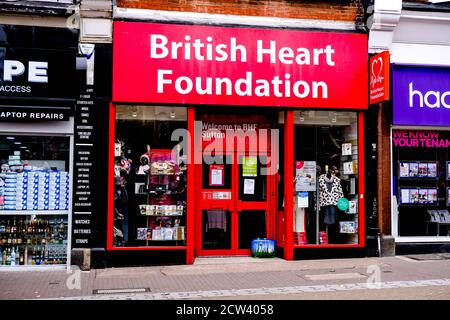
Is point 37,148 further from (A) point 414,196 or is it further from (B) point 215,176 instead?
(A) point 414,196

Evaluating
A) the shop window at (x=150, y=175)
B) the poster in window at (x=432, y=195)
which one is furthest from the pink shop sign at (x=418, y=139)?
the shop window at (x=150, y=175)

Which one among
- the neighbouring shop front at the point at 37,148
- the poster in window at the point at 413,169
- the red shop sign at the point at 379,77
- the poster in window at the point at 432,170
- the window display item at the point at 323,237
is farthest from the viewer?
the poster in window at the point at 432,170

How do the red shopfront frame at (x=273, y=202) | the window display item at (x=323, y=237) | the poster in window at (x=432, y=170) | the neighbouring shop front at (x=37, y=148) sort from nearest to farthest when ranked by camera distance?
the neighbouring shop front at (x=37, y=148) < the red shopfront frame at (x=273, y=202) < the window display item at (x=323, y=237) < the poster in window at (x=432, y=170)

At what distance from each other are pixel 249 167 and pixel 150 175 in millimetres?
2122

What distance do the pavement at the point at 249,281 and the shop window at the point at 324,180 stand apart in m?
0.69

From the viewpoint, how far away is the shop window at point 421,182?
41.5 ft

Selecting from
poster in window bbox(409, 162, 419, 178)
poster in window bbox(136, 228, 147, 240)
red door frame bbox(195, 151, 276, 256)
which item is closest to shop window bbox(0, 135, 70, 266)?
poster in window bbox(136, 228, 147, 240)

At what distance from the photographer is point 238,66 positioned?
1183 cm

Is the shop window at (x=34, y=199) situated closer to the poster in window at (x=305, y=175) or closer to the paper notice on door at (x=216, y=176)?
the paper notice on door at (x=216, y=176)

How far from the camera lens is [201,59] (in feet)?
38.3

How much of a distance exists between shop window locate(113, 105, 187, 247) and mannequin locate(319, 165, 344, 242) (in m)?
2.88

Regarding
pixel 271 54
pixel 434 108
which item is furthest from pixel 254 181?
pixel 434 108

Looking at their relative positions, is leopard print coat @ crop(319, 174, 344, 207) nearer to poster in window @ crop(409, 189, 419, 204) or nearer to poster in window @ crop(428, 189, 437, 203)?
poster in window @ crop(409, 189, 419, 204)

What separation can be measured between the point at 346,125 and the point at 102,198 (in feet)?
17.0
